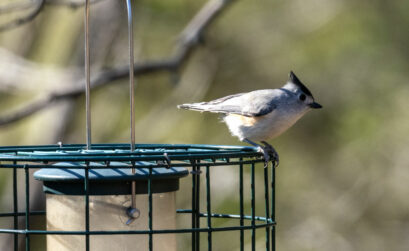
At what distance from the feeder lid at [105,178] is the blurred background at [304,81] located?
474 centimetres

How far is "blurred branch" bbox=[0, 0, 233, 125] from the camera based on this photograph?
21.9 feet

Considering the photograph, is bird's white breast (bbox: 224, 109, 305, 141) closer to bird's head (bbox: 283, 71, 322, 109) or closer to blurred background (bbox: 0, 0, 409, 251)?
bird's head (bbox: 283, 71, 322, 109)

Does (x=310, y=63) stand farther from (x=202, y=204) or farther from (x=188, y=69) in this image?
(x=202, y=204)

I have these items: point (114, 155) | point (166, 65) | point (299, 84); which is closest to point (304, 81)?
point (166, 65)

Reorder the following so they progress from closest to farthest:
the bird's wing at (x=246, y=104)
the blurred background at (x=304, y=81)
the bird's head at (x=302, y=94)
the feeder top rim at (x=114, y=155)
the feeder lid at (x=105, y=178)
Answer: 1. the feeder top rim at (x=114, y=155)
2. the feeder lid at (x=105, y=178)
3. the bird's wing at (x=246, y=104)
4. the bird's head at (x=302, y=94)
5. the blurred background at (x=304, y=81)

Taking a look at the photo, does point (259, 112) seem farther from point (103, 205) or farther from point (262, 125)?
point (103, 205)

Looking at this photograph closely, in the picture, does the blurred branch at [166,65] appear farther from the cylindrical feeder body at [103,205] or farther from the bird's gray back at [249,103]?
the cylindrical feeder body at [103,205]

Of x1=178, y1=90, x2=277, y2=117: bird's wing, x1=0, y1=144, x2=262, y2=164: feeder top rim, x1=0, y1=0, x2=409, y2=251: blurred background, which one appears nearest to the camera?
x1=0, y1=144, x2=262, y2=164: feeder top rim

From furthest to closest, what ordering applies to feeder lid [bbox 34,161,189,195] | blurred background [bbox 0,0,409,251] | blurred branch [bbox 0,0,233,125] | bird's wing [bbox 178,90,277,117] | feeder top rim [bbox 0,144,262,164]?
blurred background [bbox 0,0,409,251], blurred branch [bbox 0,0,233,125], bird's wing [bbox 178,90,277,117], feeder lid [bbox 34,161,189,195], feeder top rim [bbox 0,144,262,164]

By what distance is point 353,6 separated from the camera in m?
8.66

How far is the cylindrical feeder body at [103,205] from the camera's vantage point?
10.4 feet

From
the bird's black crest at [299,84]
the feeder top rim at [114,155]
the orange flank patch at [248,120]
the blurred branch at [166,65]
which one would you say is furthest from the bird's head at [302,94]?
the blurred branch at [166,65]

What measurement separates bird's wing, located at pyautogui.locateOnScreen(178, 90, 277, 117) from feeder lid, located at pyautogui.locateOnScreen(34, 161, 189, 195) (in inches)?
54.2

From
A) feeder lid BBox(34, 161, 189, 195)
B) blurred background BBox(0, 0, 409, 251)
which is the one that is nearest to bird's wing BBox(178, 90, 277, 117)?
feeder lid BBox(34, 161, 189, 195)
